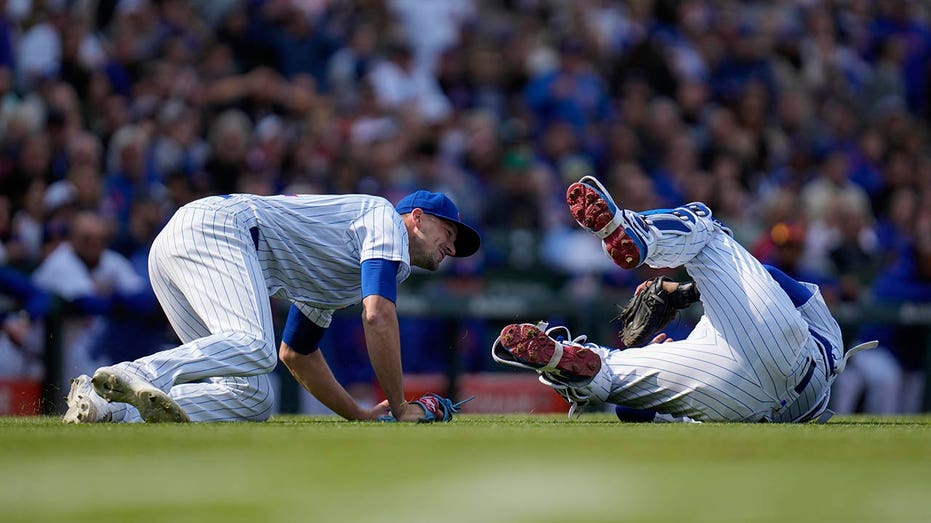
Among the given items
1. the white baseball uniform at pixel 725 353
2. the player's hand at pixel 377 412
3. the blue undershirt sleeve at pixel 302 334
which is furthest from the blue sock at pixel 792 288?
the blue undershirt sleeve at pixel 302 334

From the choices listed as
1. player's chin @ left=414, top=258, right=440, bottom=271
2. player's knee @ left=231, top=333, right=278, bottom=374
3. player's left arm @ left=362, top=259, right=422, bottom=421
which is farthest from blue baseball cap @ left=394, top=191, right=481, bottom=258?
player's knee @ left=231, top=333, right=278, bottom=374

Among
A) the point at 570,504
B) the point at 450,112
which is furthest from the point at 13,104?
the point at 570,504

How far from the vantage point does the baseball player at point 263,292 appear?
518 cm

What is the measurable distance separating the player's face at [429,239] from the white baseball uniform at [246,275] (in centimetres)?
24

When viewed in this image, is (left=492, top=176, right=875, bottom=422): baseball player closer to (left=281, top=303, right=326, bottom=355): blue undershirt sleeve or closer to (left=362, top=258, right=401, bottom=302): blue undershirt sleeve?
(left=362, top=258, right=401, bottom=302): blue undershirt sleeve

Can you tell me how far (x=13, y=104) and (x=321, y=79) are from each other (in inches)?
124

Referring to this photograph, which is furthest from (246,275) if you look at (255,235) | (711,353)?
(711,353)

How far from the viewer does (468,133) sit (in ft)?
41.1

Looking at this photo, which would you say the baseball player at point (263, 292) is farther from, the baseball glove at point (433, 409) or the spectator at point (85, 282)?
the spectator at point (85, 282)

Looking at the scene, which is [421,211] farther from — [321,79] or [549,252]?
[321,79]

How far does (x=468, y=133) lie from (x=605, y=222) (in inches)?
286

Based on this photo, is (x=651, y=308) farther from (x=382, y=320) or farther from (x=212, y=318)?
(x=212, y=318)

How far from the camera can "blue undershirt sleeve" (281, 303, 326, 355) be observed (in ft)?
20.3

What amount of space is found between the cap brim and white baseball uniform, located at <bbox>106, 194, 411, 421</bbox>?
43 cm
